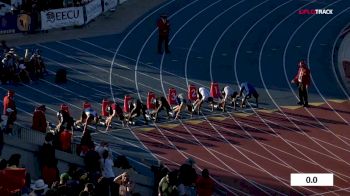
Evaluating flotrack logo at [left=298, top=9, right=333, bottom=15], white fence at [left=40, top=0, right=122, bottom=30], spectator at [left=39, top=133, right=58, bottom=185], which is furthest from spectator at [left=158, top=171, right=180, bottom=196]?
flotrack logo at [left=298, top=9, right=333, bottom=15]

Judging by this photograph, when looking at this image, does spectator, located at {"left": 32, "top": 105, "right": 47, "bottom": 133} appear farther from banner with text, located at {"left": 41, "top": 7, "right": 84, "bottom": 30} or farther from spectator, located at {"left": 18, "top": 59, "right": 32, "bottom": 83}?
banner with text, located at {"left": 41, "top": 7, "right": 84, "bottom": 30}

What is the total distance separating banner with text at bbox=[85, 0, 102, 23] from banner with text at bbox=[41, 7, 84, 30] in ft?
1.26

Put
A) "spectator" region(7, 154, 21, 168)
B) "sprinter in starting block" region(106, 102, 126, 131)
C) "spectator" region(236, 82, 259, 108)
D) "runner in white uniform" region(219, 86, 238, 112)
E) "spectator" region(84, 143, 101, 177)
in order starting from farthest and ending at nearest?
"spectator" region(236, 82, 259, 108)
"runner in white uniform" region(219, 86, 238, 112)
"sprinter in starting block" region(106, 102, 126, 131)
"spectator" region(84, 143, 101, 177)
"spectator" region(7, 154, 21, 168)

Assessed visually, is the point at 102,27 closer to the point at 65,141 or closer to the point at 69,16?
the point at 69,16

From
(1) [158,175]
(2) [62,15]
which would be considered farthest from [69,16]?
(1) [158,175]

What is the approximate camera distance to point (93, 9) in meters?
38.5

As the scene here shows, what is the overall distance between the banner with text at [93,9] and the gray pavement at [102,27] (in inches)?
7.7

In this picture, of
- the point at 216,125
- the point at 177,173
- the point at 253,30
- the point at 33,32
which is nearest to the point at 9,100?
the point at 216,125

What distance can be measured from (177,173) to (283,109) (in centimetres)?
1081

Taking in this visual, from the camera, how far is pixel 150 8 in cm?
4019

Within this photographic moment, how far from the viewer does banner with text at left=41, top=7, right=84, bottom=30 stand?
3697cm

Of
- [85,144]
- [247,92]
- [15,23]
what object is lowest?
[85,144]

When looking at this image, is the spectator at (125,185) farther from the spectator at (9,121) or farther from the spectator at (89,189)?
the spectator at (9,121)

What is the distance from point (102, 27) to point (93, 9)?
46.1 inches
